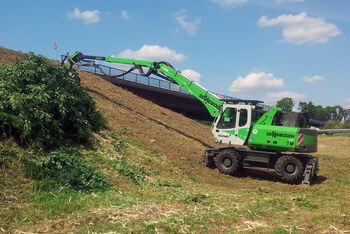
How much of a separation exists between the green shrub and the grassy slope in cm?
32

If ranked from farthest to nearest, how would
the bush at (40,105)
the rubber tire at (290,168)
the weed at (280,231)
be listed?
the rubber tire at (290,168) < the bush at (40,105) < the weed at (280,231)

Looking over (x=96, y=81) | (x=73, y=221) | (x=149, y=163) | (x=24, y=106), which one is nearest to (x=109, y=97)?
(x=96, y=81)

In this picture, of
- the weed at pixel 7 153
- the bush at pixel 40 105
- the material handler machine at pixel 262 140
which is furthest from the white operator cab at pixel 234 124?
the weed at pixel 7 153

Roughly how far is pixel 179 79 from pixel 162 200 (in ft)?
32.1

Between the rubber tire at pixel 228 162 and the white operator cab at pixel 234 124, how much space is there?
0.56 meters

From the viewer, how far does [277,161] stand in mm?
13594

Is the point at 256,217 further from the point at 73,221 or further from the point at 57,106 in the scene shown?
the point at 57,106

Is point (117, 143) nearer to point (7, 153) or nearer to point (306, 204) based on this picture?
point (7, 153)

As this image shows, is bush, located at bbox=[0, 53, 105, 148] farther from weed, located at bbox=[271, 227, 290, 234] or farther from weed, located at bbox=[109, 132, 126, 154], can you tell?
weed, located at bbox=[271, 227, 290, 234]

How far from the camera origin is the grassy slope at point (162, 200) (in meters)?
6.41

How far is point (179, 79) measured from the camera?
17.3m

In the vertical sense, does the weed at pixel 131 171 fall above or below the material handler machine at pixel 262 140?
below

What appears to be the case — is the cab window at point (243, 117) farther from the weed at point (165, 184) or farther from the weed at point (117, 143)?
Result: the weed at point (117, 143)

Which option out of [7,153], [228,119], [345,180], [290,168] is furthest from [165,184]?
[345,180]
